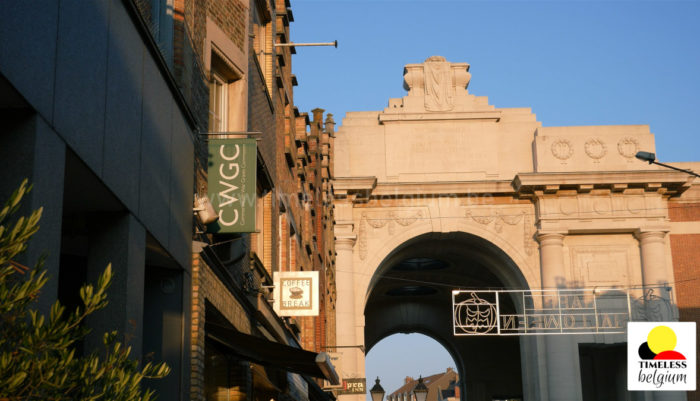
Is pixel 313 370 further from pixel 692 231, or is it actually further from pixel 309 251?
pixel 692 231

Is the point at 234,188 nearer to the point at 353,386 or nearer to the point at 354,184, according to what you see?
the point at 353,386

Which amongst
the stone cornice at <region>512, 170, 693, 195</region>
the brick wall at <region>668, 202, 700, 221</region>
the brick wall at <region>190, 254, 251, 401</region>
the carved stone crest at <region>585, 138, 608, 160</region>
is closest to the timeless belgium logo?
the brick wall at <region>668, 202, 700, 221</region>

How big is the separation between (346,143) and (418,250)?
6.30m

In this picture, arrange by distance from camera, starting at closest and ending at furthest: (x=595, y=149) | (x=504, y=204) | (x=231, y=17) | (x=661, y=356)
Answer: (x=231, y=17), (x=661, y=356), (x=595, y=149), (x=504, y=204)

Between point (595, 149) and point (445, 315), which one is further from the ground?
point (595, 149)

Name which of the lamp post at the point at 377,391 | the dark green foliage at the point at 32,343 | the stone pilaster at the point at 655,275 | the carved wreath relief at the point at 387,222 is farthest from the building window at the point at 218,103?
the stone pilaster at the point at 655,275

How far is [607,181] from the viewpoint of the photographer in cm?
3816

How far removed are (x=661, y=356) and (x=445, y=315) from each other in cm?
2288

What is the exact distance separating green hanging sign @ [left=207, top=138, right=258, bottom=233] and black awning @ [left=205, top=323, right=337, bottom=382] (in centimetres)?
129

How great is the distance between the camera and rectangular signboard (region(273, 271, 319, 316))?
1758 cm

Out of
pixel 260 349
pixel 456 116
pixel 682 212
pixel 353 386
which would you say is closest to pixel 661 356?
pixel 682 212

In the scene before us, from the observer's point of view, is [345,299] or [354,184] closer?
[345,299]

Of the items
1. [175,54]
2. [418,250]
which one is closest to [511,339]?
[418,250]

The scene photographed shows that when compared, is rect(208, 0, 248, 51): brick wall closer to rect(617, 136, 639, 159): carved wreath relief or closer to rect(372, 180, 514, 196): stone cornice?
rect(372, 180, 514, 196): stone cornice
